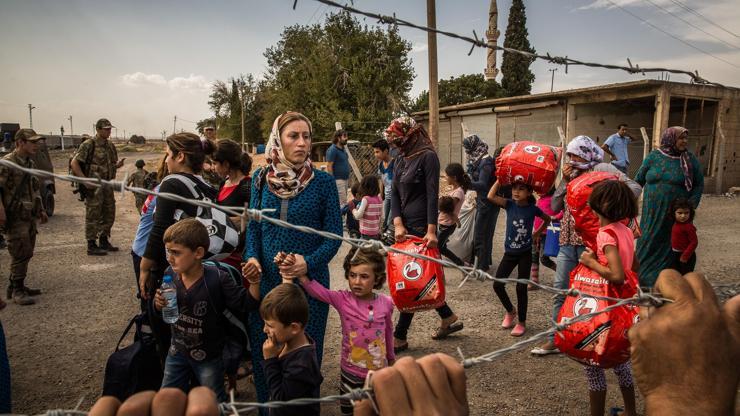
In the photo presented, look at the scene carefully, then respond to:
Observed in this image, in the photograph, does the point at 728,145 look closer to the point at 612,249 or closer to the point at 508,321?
the point at 508,321

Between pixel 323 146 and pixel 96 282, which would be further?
pixel 323 146

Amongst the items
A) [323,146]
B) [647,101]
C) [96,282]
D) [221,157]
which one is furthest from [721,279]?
[323,146]

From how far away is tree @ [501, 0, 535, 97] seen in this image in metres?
34.2

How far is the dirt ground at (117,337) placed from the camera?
9.45 ft

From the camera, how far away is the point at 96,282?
5.27 meters

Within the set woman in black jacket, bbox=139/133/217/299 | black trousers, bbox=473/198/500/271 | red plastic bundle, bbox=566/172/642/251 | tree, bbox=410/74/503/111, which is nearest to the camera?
woman in black jacket, bbox=139/133/217/299

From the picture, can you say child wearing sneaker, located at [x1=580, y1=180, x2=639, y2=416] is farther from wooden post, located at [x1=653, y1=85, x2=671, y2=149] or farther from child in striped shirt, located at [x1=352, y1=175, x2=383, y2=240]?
wooden post, located at [x1=653, y1=85, x2=671, y2=149]

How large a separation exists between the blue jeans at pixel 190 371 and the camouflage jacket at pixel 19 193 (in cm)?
336

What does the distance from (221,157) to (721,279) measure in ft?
18.9

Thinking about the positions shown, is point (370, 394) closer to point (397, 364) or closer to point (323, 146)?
point (397, 364)

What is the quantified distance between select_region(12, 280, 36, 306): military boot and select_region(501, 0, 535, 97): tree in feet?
111

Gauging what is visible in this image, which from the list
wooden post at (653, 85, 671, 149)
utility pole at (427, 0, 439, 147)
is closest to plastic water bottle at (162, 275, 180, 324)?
utility pole at (427, 0, 439, 147)

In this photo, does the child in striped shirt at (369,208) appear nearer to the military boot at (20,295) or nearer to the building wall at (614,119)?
the military boot at (20,295)

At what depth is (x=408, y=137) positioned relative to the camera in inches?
145
